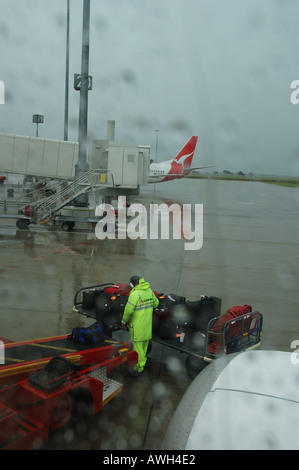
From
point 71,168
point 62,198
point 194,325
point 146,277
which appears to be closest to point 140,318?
point 194,325

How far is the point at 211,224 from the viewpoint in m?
23.9

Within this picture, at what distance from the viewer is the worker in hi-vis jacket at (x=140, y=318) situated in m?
5.65

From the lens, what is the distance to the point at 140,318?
18.6 feet

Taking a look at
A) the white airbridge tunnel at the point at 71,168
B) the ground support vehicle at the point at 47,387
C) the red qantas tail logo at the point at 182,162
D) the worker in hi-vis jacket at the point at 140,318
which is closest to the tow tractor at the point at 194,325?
the worker in hi-vis jacket at the point at 140,318

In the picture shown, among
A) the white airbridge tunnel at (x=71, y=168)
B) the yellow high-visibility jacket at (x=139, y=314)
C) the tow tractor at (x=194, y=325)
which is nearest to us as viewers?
the tow tractor at (x=194, y=325)

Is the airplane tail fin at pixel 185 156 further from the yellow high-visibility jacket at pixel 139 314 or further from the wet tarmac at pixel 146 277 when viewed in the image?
the yellow high-visibility jacket at pixel 139 314

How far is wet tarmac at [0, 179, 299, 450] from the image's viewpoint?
463cm

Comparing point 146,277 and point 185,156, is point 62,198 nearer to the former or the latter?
point 146,277

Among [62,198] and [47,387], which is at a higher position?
[62,198]

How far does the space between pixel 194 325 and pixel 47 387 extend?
2.63 metres

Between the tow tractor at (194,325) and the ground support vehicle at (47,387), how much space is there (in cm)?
75

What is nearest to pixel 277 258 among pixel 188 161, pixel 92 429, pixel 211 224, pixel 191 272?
pixel 191 272

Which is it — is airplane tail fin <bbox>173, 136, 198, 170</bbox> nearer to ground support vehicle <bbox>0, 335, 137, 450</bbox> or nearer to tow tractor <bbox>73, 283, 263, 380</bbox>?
tow tractor <bbox>73, 283, 263, 380</bbox>
